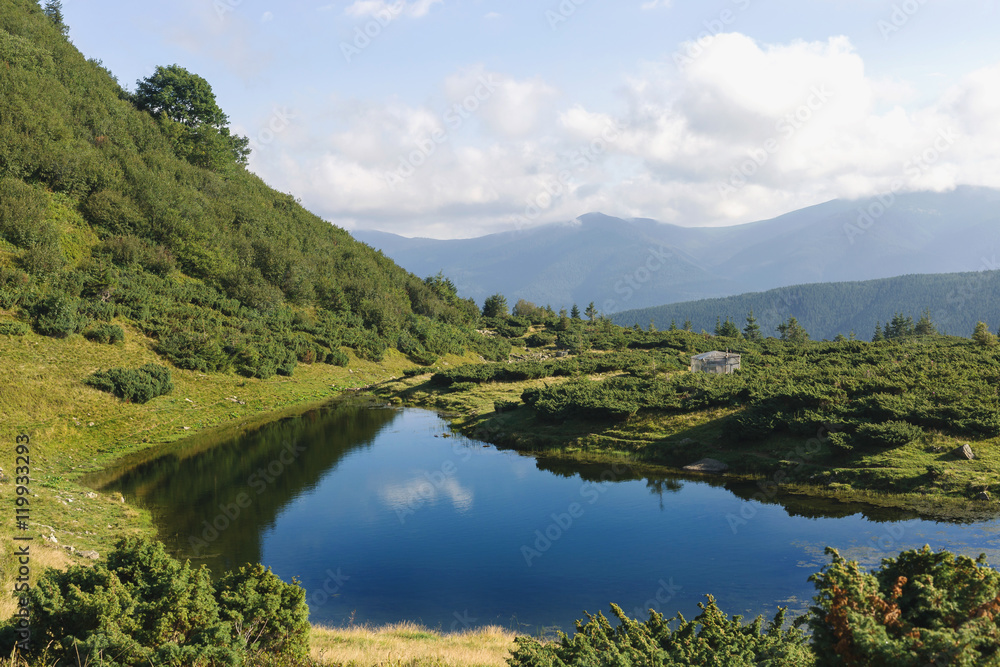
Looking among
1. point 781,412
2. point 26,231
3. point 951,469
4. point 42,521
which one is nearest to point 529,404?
point 781,412

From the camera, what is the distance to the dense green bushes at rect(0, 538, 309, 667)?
26.7ft

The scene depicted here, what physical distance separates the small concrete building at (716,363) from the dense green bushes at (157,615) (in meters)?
42.8

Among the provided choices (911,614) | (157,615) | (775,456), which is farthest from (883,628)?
(775,456)

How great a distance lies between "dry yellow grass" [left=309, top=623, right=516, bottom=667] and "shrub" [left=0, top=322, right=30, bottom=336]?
109ft

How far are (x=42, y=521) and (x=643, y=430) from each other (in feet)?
87.0

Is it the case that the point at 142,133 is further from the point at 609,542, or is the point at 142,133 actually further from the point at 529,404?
the point at 609,542

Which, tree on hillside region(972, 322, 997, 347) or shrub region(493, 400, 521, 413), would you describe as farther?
tree on hillside region(972, 322, 997, 347)

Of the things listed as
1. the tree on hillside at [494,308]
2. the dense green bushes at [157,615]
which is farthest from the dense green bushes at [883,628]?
the tree on hillside at [494,308]

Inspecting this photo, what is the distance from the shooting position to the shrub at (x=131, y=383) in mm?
34875

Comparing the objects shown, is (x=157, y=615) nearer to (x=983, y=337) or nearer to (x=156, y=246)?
(x=983, y=337)

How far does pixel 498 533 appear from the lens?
2117 centimetres

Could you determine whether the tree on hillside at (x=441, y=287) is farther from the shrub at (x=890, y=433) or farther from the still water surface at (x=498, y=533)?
the shrub at (x=890, y=433)

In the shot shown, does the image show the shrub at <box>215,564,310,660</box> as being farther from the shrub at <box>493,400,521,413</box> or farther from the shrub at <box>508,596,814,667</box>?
the shrub at <box>493,400,521,413</box>

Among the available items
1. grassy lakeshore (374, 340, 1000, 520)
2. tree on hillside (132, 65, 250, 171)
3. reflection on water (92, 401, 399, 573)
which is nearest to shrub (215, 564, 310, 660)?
reflection on water (92, 401, 399, 573)
